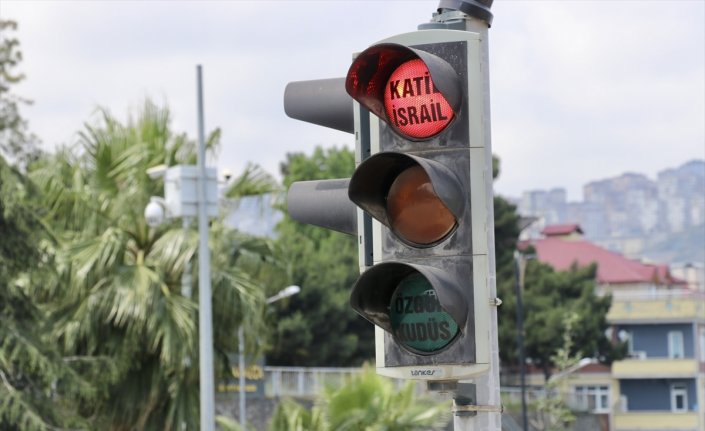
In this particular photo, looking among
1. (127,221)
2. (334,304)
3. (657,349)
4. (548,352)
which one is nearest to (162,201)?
(127,221)

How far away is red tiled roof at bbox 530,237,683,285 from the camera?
92062 millimetres

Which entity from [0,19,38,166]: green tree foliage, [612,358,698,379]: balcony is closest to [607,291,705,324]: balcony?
[612,358,698,379]: balcony

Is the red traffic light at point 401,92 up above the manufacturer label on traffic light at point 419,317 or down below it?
above

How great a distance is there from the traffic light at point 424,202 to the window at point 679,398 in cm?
7348

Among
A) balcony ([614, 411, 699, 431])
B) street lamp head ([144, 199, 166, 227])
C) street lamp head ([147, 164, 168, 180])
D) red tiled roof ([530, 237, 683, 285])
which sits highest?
red tiled roof ([530, 237, 683, 285])

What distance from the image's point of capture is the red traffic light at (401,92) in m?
3.96

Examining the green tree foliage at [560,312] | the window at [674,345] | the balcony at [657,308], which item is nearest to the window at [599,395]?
the balcony at [657,308]

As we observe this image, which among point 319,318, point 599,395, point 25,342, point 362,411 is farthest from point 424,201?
point 599,395

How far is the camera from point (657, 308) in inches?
3014

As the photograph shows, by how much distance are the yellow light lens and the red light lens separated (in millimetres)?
128

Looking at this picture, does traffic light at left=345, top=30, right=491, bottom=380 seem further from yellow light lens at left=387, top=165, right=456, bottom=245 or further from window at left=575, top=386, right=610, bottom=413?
window at left=575, top=386, right=610, bottom=413

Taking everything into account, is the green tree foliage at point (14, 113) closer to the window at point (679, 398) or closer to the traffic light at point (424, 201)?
the traffic light at point (424, 201)

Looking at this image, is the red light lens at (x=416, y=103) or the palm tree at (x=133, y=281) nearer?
the red light lens at (x=416, y=103)

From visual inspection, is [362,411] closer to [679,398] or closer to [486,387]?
[486,387]
